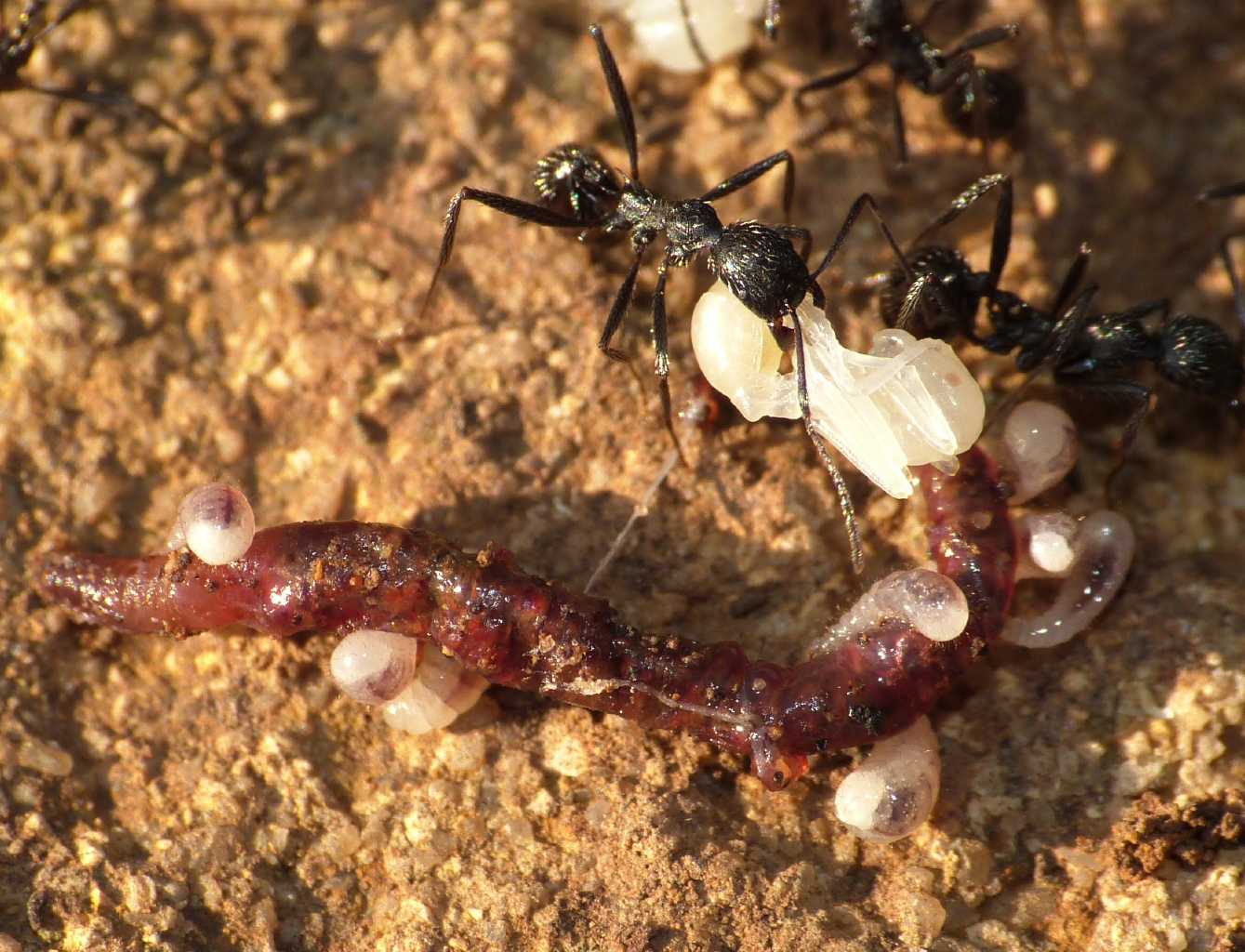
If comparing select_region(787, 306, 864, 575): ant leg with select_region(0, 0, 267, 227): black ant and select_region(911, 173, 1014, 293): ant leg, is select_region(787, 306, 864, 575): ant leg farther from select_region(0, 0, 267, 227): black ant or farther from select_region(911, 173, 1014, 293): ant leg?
select_region(0, 0, 267, 227): black ant

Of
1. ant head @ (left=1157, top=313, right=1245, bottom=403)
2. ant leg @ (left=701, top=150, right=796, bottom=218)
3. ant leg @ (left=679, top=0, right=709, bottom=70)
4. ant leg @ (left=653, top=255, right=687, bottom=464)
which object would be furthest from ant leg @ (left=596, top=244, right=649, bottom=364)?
ant head @ (left=1157, top=313, right=1245, bottom=403)

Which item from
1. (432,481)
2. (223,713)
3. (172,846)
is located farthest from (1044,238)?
(172,846)

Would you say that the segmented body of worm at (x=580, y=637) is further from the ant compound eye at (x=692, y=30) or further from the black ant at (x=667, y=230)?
the ant compound eye at (x=692, y=30)

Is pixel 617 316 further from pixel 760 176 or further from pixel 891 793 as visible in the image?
pixel 891 793

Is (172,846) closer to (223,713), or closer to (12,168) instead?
(223,713)

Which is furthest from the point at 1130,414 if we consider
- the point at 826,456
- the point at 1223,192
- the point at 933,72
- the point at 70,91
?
the point at 70,91

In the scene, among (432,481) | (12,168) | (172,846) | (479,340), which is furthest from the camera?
(12,168)
